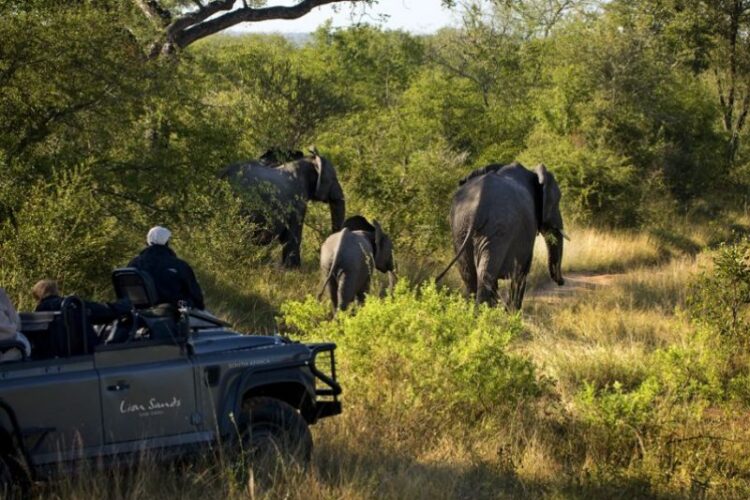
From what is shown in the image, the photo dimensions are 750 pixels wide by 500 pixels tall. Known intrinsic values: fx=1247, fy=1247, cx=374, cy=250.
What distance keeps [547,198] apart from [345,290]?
12.0ft

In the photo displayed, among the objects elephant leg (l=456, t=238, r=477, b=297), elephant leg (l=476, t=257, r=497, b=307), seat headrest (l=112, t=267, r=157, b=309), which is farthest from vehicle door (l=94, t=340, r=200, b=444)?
elephant leg (l=456, t=238, r=477, b=297)

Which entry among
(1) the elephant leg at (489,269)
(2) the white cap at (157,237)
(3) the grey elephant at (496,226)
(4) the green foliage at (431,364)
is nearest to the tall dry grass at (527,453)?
(4) the green foliage at (431,364)

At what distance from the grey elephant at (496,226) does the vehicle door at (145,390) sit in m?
8.26

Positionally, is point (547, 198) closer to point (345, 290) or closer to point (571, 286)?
point (571, 286)

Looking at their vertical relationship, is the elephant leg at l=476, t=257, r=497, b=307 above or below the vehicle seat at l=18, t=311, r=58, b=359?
below

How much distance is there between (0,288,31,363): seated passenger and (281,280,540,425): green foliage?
3469mm

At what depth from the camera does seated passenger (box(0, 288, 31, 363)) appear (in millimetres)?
7016

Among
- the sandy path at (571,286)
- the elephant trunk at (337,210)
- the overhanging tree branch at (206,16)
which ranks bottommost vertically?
the sandy path at (571,286)

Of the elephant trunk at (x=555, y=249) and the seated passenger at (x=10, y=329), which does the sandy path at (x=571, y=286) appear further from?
the seated passenger at (x=10, y=329)

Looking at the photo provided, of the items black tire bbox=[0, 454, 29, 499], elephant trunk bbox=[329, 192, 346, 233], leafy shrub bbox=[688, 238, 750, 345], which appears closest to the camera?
black tire bbox=[0, 454, 29, 499]

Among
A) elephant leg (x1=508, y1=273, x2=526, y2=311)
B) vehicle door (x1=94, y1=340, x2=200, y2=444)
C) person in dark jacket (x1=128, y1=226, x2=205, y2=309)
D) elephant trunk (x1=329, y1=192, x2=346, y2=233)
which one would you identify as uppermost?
person in dark jacket (x1=128, y1=226, x2=205, y2=309)

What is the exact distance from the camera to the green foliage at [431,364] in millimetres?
9969

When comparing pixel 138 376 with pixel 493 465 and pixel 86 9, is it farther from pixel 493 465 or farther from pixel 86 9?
pixel 86 9

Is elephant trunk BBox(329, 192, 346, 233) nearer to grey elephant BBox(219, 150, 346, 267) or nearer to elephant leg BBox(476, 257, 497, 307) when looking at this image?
grey elephant BBox(219, 150, 346, 267)
